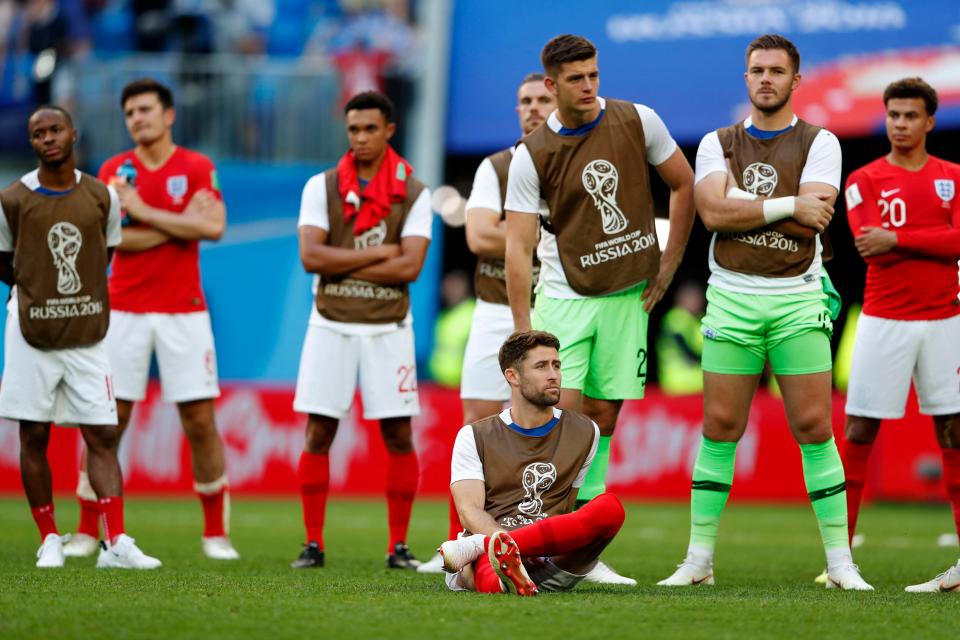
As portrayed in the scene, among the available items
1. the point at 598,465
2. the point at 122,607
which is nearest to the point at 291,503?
the point at 598,465

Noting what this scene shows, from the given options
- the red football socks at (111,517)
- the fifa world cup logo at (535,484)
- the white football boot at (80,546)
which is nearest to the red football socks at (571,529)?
the fifa world cup logo at (535,484)

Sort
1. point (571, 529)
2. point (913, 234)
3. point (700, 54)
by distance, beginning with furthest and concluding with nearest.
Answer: point (700, 54)
point (913, 234)
point (571, 529)

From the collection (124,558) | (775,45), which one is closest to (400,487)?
(124,558)

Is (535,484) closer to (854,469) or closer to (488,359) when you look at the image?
(488,359)

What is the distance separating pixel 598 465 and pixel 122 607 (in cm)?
241

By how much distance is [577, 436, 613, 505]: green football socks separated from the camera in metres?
6.74

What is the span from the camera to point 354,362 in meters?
7.91

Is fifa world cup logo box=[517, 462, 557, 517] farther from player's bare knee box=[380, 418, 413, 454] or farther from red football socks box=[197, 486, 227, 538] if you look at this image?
red football socks box=[197, 486, 227, 538]

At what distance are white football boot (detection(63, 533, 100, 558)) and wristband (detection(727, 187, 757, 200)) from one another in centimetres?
431

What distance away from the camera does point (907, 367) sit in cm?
725

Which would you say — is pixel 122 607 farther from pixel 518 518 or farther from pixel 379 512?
pixel 379 512

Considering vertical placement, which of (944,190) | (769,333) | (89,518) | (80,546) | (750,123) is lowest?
(80,546)

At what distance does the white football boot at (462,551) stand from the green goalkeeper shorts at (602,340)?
105cm

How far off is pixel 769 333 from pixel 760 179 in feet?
2.38
